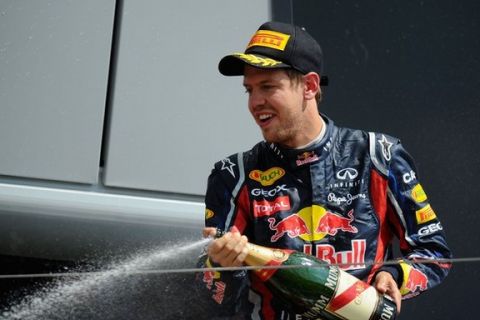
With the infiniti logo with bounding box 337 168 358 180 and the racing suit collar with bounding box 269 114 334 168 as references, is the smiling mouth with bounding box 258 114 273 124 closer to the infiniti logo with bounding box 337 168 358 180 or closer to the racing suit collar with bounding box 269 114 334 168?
the racing suit collar with bounding box 269 114 334 168

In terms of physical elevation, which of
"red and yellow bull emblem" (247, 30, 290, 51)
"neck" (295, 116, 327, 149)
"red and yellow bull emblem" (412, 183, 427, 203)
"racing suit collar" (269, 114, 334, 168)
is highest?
Answer: "red and yellow bull emblem" (247, 30, 290, 51)

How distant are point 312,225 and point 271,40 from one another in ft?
1.60

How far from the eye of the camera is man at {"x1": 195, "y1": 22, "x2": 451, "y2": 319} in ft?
7.38

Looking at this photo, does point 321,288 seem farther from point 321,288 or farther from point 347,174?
point 347,174

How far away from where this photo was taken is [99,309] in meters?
2.43

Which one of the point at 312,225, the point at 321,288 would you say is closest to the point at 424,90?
the point at 312,225

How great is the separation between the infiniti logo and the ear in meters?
0.22

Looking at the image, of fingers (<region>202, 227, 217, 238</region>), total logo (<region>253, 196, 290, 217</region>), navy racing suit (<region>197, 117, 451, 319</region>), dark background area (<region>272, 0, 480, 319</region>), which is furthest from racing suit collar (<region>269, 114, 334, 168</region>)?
dark background area (<region>272, 0, 480, 319</region>)

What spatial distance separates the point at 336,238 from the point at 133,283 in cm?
57

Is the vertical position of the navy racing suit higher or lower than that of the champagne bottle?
higher

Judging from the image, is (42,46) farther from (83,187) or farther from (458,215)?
(458,215)

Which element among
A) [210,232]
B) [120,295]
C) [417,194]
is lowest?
[120,295]

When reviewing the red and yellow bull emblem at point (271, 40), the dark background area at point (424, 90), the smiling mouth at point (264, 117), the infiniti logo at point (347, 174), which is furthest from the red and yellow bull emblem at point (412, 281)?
the dark background area at point (424, 90)

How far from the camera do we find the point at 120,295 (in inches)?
95.6
